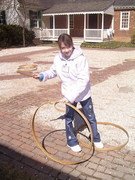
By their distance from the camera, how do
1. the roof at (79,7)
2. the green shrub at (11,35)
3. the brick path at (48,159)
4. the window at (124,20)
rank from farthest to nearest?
the window at (124,20) → the roof at (79,7) → the green shrub at (11,35) → the brick path at (48,159)

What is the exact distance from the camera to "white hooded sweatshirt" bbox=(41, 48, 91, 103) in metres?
4.04

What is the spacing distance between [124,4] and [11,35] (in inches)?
508

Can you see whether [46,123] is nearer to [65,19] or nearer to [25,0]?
[25,0]

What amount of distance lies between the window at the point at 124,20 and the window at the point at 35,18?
30.6ft

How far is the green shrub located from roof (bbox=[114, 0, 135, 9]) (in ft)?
34.0

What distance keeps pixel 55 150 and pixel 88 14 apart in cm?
2880

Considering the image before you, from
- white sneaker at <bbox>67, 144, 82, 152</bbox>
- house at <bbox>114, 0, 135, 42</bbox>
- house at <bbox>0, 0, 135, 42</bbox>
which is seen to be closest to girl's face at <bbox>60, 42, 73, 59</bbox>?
white sneaker at <bbox>67, 144, 82, 152</bbox>

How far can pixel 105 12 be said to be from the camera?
2880cm

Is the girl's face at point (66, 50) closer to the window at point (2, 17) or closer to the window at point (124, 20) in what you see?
the window at point (2, 17)

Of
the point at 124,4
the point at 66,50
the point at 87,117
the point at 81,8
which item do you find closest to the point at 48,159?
the point at 87,117

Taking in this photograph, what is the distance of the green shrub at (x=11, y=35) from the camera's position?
25.1 m

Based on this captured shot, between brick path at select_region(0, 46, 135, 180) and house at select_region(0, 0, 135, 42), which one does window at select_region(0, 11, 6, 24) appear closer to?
house at select_region(0, 0, 135, 42)

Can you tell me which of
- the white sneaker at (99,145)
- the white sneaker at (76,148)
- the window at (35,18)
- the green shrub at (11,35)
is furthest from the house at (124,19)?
the white sneaker at (76,148)

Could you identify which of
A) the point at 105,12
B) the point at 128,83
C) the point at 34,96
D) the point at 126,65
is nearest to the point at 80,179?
the point at 34,96
